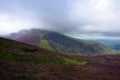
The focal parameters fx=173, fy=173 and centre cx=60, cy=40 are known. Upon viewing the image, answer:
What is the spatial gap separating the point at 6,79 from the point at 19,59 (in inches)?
1095

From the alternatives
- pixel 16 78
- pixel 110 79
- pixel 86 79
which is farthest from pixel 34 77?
pixel 110 79

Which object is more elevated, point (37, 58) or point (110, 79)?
point (37, 58)

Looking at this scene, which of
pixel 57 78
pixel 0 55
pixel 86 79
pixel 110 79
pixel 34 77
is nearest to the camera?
pixel 34 77

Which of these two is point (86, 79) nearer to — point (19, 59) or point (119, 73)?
point (119, 73)

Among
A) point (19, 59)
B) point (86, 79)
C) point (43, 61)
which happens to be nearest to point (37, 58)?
point (43, 61)

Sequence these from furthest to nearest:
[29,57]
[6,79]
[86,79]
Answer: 1. [29,57]
2. [86,79]
3. [6,79]

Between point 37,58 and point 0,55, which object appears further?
point 37,58

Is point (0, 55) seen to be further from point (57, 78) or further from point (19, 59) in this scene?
point (57, 78)

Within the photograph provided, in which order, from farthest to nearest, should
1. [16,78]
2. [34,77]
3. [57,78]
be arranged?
1. [57,78]
2. [34,77]
3. [16,78]

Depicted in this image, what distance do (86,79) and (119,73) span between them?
18.7 metres

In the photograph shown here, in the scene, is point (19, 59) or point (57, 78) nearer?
point (57, 78)

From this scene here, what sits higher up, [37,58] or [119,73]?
[37,58]

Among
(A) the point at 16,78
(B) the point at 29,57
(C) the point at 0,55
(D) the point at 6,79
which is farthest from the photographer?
(B) the point at 29,57

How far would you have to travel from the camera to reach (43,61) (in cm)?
6050
